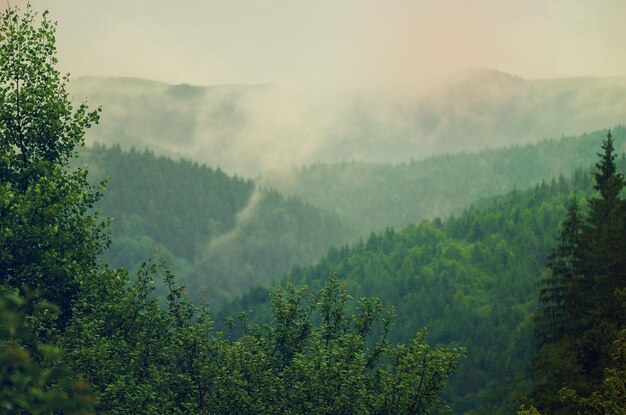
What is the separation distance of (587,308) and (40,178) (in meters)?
34.1

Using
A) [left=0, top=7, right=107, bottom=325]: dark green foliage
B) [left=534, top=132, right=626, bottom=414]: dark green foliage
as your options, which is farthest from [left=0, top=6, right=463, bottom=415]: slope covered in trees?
[left=534, top=132, right=626, bottom=414]: dark green foliage

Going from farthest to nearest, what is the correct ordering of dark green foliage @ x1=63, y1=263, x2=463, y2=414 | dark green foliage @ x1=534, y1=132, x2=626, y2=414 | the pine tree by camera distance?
1. the pine tree
2. dark green foliage @ x1=534, y1=132, x2=626, y2=414
3. dark green foliage @ x1=63, y1=263, x2=463, y2=414

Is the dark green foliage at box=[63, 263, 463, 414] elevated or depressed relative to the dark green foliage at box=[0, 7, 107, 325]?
depressed

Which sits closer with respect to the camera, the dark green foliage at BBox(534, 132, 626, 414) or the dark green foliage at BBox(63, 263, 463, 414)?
the dark green foliage at BBox(63, 263, 463, 414)

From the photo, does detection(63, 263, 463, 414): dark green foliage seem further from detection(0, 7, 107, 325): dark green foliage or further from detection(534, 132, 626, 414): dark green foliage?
detection(534, 132, 626, 414): dark green foliage

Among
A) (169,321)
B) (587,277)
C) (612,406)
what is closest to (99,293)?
(169,321)

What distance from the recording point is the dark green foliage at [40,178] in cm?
2653

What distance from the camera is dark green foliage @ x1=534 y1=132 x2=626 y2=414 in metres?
42.5

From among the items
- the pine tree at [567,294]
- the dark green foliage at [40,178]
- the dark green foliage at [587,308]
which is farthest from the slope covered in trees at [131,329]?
the pine tree at [567,294]

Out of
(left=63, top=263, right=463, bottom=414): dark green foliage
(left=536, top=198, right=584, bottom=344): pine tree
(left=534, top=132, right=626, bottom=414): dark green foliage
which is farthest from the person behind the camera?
(left=536, top=198, right=584, bottom=344): pine tree

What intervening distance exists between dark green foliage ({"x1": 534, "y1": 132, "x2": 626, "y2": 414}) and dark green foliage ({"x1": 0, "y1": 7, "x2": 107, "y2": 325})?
2329cm

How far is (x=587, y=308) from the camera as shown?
48.6 metres

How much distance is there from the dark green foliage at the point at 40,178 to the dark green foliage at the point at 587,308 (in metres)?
23.3

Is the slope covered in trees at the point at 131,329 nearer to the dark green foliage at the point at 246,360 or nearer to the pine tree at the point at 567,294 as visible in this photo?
the dark green foliage at the point at 246,360
